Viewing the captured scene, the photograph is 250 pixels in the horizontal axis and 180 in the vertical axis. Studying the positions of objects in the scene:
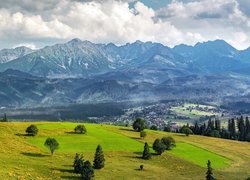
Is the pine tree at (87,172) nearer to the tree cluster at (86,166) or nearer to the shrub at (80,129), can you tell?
the tree cluster at (86,166)

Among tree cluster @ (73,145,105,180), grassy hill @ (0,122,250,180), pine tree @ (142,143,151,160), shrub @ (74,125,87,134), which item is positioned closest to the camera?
tree cluster @ (73,145,105,180)

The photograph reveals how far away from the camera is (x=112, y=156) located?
373 feet

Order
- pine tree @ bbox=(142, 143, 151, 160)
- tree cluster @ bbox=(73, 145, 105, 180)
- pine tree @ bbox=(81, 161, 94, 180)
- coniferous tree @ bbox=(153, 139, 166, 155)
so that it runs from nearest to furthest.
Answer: pine tree @ bbox=(81, 161, 94, 180) < tree cluster @ bbox=(73, 145, 105, 180) < pine tree @ bbox=(142, 143, 151, 160) < coniferous tree @ bbox=(153, 139, 166, 155)

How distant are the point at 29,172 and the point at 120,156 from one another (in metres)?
38.3

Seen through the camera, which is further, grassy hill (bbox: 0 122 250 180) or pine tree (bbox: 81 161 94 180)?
grassy hill (bbox: 0 122 250 180)

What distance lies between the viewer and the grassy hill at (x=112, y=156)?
8925 centimetres

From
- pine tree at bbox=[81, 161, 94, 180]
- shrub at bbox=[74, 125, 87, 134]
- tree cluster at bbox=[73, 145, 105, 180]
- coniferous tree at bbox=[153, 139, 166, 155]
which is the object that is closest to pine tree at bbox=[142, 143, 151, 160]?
coniferous tree at bbox=[153, 139, 166, 155]

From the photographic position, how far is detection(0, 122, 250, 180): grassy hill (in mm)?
89250

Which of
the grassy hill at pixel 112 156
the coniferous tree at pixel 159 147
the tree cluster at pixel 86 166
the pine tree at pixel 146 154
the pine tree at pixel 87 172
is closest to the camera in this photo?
the pine tree at pixel 87 172

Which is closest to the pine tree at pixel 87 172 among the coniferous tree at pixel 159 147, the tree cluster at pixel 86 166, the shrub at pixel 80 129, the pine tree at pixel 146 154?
the tree cluster at pixel 86 166

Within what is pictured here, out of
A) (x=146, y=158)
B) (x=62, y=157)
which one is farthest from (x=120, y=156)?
(x=62, y=157)

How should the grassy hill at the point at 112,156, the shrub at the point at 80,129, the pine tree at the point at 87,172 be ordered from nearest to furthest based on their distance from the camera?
the pine tree at the point at 87,172
the grassy hill at the point at 112,156
the shrub at the point at 80,129

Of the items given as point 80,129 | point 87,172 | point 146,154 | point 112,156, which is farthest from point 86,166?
point 80,129

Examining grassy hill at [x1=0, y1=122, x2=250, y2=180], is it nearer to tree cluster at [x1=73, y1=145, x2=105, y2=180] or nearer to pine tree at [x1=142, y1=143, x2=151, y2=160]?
pine tree at [x1=142, y1=143, x2=151, y2=160]
